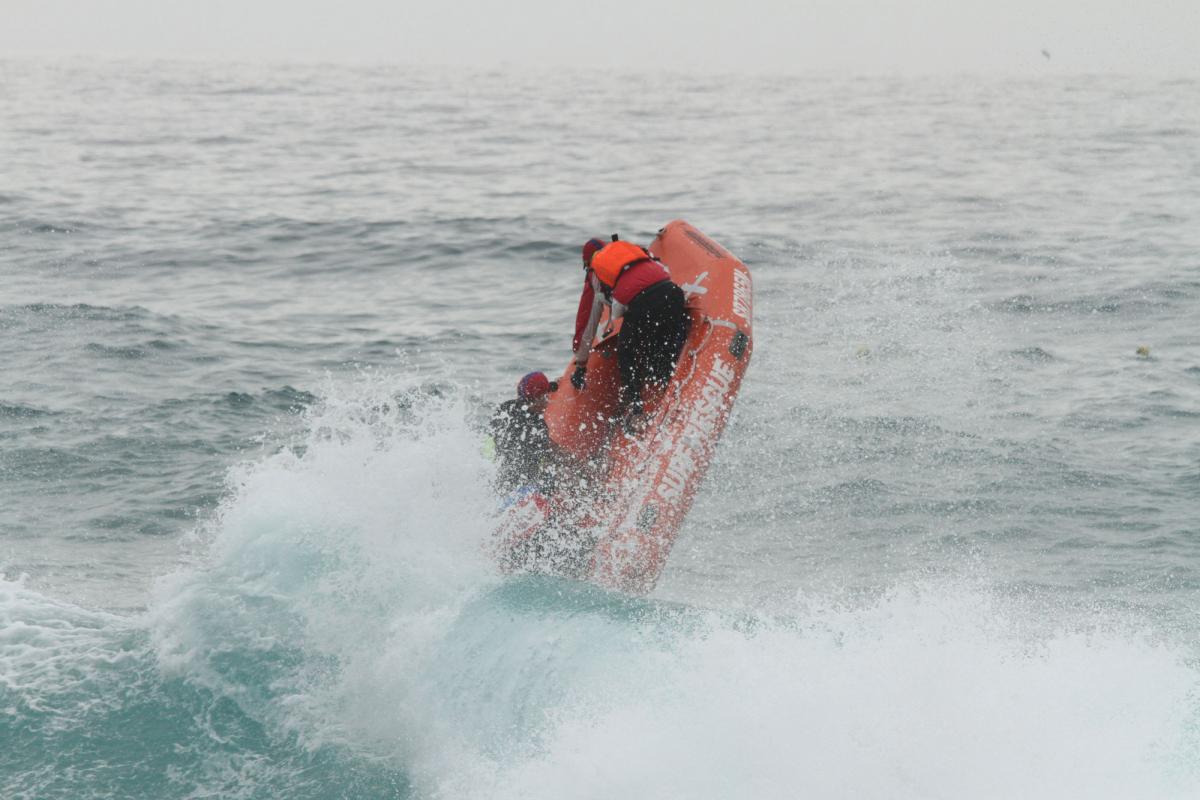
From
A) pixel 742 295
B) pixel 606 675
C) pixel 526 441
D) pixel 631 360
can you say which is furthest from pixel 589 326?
pixel 606 675

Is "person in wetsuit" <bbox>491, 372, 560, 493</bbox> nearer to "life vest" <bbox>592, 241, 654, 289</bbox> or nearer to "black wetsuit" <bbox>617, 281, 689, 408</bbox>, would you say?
"black wetsuit" <bbox>617, 281, 689, 408</bbox>

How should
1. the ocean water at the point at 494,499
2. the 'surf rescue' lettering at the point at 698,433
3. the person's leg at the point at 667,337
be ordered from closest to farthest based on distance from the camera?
1. the ocean water at the point at 494,499
2. the 'surf rescue' lettering at the point at 698,433
3. the person's leg at the point at 667,337

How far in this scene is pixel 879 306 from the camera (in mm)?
12102

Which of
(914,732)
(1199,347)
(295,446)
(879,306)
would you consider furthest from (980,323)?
(914,732)

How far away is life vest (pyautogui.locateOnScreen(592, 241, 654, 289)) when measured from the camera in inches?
271

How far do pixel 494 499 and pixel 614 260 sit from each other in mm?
1409

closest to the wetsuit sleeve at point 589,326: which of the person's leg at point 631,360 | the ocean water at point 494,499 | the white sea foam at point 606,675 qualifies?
the person's leg at point 631,360

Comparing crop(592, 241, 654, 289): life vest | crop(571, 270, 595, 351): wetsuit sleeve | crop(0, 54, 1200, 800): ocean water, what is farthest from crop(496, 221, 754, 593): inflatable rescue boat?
crop(592, 241, 654, 289): life vest

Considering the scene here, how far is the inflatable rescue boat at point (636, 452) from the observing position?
6.33 metres

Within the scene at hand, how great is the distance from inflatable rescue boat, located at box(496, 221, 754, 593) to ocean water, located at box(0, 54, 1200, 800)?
A: 30cm

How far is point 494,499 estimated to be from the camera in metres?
6.65

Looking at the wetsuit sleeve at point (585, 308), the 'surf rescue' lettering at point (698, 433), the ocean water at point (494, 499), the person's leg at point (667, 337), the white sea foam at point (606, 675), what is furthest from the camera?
the wetsuit sleeve at point (585, 308)

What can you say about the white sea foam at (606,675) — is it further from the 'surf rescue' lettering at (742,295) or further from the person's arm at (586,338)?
the 'surf rescue' lettering at (742,295)

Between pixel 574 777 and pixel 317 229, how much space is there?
12.0 meters
